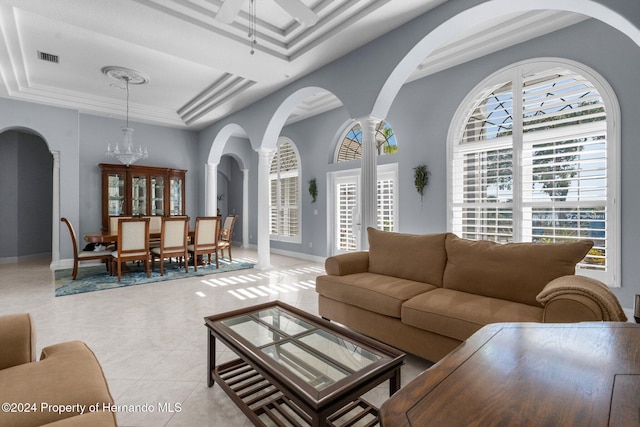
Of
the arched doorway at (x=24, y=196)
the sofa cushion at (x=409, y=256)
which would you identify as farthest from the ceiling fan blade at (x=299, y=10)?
the arched doorway at (x=24, y=196)

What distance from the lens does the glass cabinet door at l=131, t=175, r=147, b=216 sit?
6816 millimetres

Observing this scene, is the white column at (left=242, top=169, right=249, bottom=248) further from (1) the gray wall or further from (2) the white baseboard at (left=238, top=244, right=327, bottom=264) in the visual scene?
(1) the gray wall

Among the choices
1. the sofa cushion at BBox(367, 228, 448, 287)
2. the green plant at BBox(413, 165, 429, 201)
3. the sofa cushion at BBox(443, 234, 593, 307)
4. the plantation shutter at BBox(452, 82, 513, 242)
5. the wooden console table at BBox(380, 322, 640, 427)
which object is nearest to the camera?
the wooden console table at BBox(380, 322, 640, 427)

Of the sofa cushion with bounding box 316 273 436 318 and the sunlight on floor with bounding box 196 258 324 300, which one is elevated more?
the sofa cushion with bounding box 316 273 436 318

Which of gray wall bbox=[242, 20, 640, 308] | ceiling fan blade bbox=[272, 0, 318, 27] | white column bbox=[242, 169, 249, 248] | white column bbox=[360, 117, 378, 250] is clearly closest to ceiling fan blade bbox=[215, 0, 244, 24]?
ceiling fan blade bbox=[272, 0, 318, 27]

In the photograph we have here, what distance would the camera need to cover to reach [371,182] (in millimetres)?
3865

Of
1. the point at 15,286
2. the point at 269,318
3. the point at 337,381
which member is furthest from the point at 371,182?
the point at 15,286

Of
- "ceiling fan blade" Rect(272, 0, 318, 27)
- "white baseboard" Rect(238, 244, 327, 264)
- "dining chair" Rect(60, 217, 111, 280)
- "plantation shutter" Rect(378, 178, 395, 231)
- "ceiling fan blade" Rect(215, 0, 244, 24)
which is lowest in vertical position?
"white baseboard" Rect(238, 244, 327, 264)

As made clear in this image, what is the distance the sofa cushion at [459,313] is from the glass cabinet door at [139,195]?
6.60 metres

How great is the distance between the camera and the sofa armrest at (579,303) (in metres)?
1.59

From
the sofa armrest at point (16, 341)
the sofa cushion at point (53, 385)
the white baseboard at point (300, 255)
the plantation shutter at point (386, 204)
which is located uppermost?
the plantation shutter at point (386, 204)

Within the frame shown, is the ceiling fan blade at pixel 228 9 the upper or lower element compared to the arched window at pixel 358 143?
upper

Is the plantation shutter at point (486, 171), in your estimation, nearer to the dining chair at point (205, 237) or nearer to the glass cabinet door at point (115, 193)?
the dining chair at point (205, 237)

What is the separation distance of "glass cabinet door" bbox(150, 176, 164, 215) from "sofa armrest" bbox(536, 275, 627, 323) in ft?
24.2
